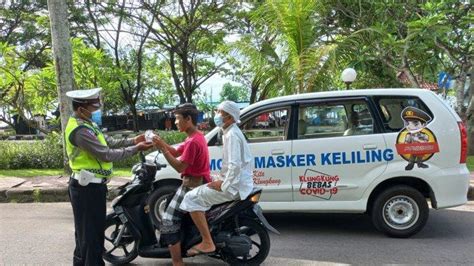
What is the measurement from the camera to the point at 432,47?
1103 centimetres

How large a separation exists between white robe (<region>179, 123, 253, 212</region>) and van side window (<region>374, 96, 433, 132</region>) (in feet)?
7.34

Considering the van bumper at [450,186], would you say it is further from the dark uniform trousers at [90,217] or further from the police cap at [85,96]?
the police cap at [85,96]

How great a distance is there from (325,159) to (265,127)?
87cm

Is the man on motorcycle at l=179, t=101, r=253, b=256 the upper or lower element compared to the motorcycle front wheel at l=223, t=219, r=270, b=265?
upper

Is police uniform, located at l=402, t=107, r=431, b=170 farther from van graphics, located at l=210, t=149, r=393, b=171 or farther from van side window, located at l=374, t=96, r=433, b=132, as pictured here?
van graphics, located at l=210, t=149, r=393, b=171

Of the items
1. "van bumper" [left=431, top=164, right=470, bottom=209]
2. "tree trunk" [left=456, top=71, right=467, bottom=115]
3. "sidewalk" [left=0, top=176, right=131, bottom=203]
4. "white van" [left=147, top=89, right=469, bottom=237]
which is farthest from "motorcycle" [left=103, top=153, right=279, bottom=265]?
"tree trunk" [left=456, top=71, right=467, bottom=115]

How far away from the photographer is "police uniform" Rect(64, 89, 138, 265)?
12.8 feet

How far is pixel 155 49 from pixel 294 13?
12584mm

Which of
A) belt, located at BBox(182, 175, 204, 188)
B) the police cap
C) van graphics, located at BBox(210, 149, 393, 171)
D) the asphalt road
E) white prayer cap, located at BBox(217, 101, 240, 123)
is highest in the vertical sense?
the police cap

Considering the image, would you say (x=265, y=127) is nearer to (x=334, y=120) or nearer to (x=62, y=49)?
(x=334, y=120)

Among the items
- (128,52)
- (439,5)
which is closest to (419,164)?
(439,5)

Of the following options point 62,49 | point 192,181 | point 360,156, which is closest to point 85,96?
point 192,181

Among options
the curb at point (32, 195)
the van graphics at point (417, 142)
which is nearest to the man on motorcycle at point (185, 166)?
the van graphics at point (417, 142)

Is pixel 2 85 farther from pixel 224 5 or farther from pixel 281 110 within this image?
pixel 281 110
